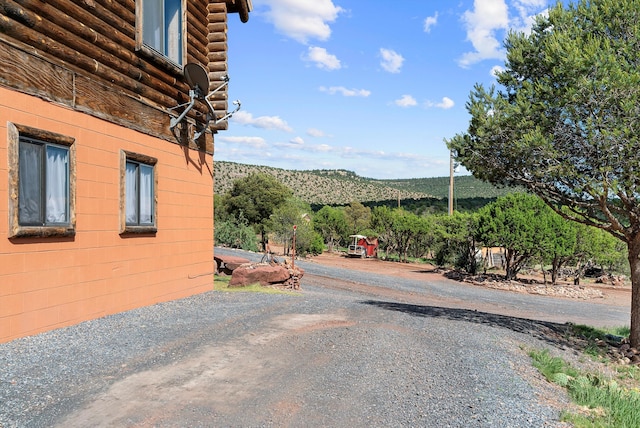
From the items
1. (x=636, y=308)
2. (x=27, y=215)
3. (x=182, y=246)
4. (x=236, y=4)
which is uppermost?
(x=236, y=4)

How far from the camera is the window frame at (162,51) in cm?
872

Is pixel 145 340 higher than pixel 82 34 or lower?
lower

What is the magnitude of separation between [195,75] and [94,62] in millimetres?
2858

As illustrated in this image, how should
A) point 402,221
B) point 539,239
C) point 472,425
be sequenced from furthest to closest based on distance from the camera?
1. point 402,221
2. point 539,239
3. point 472,425

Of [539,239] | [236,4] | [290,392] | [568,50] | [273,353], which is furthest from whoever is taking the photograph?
[539,239]

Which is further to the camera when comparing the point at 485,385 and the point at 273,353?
the point at 273,353

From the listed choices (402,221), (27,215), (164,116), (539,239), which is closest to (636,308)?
(164,116)

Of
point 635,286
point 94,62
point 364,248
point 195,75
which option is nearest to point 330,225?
point 364,248

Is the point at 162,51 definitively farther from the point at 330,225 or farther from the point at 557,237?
the point at 330,225

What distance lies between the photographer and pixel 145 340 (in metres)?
6.56

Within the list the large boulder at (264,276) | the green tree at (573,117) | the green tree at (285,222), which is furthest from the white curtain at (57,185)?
the green tree at (285,222)

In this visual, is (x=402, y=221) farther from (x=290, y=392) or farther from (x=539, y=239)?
(x=290, y=392)

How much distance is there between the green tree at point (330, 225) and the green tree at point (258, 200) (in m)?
7.84

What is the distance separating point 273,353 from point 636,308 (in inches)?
300
